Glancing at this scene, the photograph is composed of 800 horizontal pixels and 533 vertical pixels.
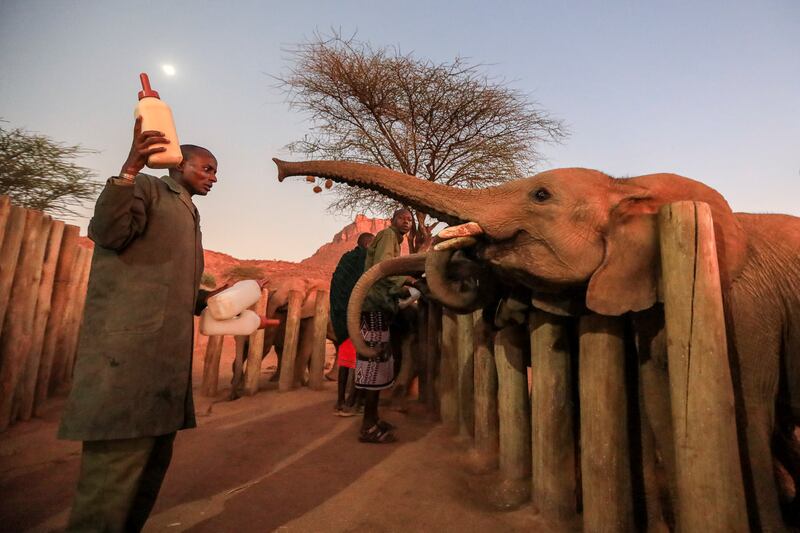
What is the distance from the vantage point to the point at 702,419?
1569mm

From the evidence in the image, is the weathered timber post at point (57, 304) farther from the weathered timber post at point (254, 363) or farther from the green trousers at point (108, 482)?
the green trousers at point (108, 482)

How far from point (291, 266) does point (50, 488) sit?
31445 millimetres

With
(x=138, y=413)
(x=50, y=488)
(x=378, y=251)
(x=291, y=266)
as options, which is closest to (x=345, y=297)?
(x=378, y=251)

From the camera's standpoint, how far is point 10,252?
402 cm

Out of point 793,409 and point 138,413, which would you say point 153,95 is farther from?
point 793,409

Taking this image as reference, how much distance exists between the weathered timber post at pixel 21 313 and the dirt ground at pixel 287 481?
→ 42 centimetres

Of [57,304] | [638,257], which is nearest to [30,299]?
[57,304]

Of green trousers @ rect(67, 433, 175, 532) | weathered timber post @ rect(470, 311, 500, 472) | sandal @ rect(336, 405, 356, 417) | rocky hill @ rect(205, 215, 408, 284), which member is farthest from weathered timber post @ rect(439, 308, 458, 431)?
rocky hill @ rect(205, 215, 408, 284)

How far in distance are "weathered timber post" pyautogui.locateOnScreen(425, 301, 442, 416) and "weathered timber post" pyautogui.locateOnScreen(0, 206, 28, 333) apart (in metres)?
4.14

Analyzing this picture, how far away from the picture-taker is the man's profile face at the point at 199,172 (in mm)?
2217

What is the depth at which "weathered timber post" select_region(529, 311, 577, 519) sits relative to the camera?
2.36 meters

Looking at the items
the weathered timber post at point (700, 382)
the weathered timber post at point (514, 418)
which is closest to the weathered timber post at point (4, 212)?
the weathered timber post at point (514, 418)

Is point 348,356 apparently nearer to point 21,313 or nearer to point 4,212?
point 21,313

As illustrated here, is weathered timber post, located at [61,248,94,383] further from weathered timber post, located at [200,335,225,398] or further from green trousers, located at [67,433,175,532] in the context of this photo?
green trousers, located at [67,433,175,532]
